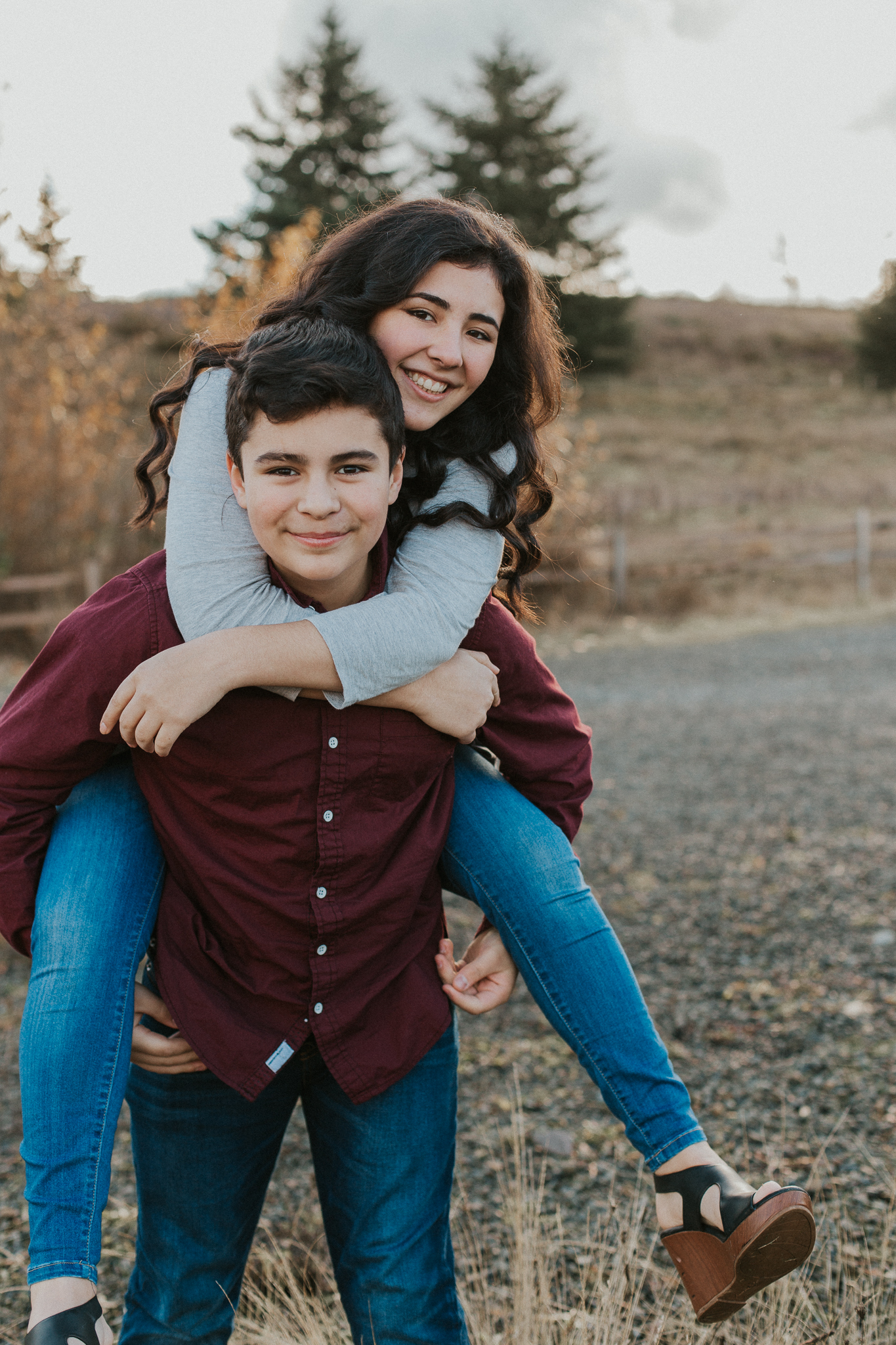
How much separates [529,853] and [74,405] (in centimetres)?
1150

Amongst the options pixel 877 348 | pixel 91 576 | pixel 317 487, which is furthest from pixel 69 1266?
pixel 877 348

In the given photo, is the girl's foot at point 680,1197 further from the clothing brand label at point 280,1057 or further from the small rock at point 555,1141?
the small rock at point 555,1141

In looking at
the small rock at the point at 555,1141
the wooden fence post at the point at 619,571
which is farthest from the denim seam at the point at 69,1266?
the wooden fence post at the point at 619,571

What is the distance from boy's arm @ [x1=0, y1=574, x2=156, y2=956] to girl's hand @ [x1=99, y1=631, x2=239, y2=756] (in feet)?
0.16

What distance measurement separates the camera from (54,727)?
1595mm

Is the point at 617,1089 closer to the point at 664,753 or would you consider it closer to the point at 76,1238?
the point at 76,1238

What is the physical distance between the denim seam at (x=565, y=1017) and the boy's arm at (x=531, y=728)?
20cm

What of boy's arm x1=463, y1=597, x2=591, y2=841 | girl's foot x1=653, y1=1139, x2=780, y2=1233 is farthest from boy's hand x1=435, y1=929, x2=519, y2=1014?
girl's foot x1=653, y1=1139, x2=780, y2=1233

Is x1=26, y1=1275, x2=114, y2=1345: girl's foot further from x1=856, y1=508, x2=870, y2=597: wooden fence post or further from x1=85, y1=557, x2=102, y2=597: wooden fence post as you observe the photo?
x1=856, y1=508, x2=870, y2=597: wooden fence post

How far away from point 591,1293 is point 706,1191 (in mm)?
788

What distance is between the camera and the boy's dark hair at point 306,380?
1.58 metres

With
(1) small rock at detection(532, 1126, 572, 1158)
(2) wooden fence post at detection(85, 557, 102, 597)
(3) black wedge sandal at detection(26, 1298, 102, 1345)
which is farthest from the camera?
(2) wooden fence post at detection(85, 557, 102, 597)

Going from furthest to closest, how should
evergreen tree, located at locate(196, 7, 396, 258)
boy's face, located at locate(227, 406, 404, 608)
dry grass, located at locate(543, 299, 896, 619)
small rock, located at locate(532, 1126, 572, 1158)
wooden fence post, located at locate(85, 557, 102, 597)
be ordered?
1. evergreen tree, located at locate(196, 7, 396, 258)
2. dry grass, located at locate(543, 299, 896, 619)
3. wooden fence post, located at locate(85, 557, 102, 597)
4. small rock, located at locate(532, 1126, 572, 1158)
5. boy's face, located at locate(227, 406, 404, 608)

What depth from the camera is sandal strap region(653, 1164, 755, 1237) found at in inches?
60.3
